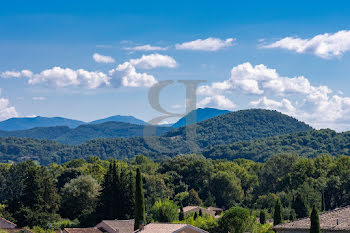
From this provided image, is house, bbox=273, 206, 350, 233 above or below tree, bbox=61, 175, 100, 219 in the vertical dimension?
above

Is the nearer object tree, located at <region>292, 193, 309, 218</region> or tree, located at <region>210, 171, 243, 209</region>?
tree, located at <region>292, 193, 309, 218</region>

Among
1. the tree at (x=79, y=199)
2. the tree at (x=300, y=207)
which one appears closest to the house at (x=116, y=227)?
the tree at (x=79, y=199)

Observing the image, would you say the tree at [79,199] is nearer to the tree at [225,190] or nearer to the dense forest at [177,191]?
the dense forest at [177,191]

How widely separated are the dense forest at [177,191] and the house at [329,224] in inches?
655

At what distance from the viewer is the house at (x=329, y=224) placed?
3098 centimetres

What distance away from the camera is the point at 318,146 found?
19575 cm

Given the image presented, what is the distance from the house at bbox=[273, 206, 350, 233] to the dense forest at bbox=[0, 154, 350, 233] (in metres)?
16.6

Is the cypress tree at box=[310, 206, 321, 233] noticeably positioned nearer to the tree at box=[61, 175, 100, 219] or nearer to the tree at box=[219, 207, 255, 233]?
the tree at box=[219, 207, 255, 233]

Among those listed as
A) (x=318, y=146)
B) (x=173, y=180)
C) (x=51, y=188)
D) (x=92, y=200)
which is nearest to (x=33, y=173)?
(x=51, y=188)

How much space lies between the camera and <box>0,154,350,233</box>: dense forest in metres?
64.9

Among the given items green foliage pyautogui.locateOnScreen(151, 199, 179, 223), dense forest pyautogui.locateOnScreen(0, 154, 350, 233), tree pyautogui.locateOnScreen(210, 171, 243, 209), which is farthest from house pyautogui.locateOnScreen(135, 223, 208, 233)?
tree pyautogui.locateOnScreen(210, 171, 243, 209)

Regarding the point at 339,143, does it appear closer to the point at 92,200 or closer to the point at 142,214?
the point at 92,200

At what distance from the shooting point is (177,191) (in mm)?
98312

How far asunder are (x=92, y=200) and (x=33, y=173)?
12.1 metres
